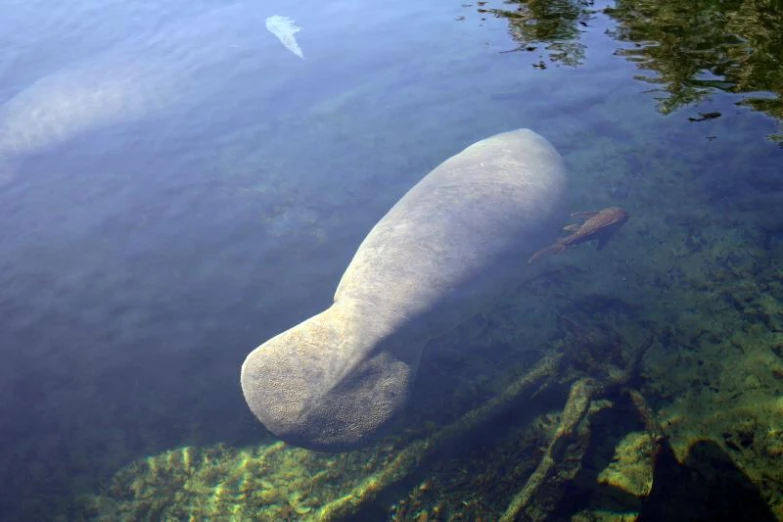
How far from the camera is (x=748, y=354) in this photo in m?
4.29


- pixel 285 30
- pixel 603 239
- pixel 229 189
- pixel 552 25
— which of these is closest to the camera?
pixel 603 239

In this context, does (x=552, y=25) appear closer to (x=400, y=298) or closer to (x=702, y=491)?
(x=400, y=298)

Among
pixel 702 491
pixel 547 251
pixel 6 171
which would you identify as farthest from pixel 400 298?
pixel 6 171

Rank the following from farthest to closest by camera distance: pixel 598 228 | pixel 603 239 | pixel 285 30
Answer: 1. pixel 285 30
2. pixel 603 239
3. pixel 598 228

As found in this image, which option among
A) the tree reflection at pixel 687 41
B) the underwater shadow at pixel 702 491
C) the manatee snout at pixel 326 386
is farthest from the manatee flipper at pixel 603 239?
the manatee snout at pixel 326 386

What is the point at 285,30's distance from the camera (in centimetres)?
1176

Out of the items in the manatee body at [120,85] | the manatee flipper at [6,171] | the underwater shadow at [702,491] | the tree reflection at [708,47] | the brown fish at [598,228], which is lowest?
the underwater shadow at [702,491]

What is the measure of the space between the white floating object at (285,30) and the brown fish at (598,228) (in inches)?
289

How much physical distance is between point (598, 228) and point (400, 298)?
2465 mm

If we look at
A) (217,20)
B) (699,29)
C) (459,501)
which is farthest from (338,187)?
(217,20)

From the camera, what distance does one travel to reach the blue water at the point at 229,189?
5207 mm

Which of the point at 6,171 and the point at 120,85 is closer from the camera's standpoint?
the point at 6,171

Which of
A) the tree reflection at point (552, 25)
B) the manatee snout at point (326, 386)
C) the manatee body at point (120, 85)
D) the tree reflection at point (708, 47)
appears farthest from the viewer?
the tree reflection at point (552, 25)

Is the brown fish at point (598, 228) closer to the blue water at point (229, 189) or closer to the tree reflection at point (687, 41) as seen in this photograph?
the blue water at point (229, 189)
